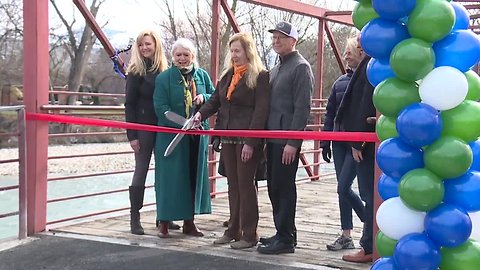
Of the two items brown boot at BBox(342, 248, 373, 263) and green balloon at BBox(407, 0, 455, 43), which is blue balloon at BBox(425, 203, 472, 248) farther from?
brown boot at BBox(342, 248, 373, 263)

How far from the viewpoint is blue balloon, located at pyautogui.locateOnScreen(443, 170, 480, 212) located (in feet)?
9.09

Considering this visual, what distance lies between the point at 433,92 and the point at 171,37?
27.4m

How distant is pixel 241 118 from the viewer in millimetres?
4676

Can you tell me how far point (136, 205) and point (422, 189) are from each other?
2.95m

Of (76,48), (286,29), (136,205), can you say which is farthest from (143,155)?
(76,48)

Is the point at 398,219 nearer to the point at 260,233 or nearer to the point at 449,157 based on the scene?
the point at 449,157

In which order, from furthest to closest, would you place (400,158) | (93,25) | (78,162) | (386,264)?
(78,162), (93,25), (386,264), (400,158)

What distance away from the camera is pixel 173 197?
5.06 metres

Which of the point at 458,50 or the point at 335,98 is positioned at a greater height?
the point at 458,50

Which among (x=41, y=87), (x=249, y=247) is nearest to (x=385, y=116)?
(x=249, y=247)

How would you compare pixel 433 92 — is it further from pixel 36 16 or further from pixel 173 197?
pixel 36 16

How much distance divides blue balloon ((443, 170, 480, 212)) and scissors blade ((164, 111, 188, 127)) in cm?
249

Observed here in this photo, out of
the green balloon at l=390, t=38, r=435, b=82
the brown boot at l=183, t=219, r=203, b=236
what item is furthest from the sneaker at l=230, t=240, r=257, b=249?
the green balloon at l=390, t=38, r=435, b=82

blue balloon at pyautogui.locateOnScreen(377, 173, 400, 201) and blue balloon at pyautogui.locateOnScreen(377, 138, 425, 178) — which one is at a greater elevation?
blue balloon at pyautogui.locateOnScreen(377, 138, 425, 178)
